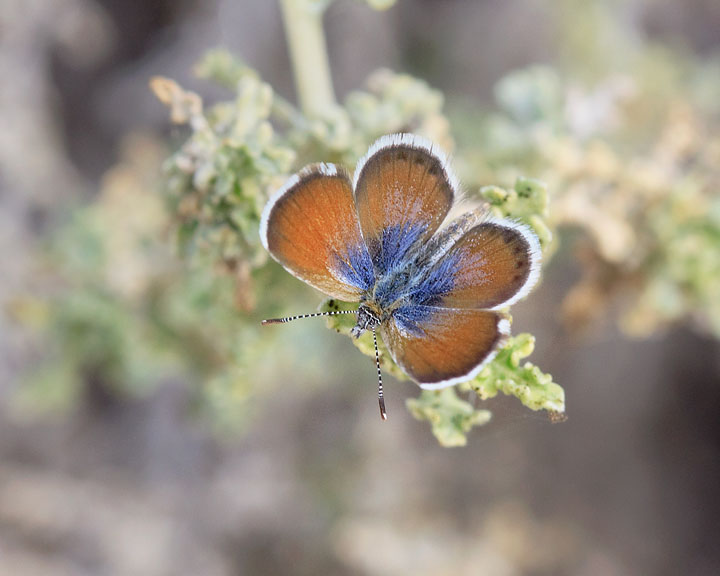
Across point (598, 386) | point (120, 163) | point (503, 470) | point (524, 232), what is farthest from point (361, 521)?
point (524, 232)

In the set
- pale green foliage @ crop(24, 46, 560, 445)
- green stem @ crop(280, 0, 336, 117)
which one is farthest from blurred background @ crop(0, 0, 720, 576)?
green stem @ crop(280, 0, 336, 117)

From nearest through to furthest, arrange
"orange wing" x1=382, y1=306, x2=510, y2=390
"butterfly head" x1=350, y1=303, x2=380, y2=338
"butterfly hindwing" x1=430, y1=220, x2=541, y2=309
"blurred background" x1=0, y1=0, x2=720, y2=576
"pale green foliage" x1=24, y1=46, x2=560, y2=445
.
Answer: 1. "orange wing" x1=382, y1=306, x2=510, y2=390
2. "butterfly hindwing" x1=430, y1=220, x2=541, y2=309
3. "butterfly head" x1=350, y1=303, x2=380, y2=338
4. "pale green foliage" x1=24, y1=46, x2=560, y2=445
5. "blurred background" x1=0, y1=0, x2=720, y2=576

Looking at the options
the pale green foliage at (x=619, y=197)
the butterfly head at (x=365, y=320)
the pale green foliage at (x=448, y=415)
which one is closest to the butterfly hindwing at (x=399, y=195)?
the butterfly head at (x=365, y=320)

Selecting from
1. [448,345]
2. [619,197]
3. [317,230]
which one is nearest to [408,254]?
[317,230]

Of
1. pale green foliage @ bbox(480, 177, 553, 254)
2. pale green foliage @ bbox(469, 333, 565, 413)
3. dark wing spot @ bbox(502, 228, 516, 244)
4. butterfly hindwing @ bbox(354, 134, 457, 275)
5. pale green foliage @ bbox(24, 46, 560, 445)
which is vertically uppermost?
pale green foliage @ bbox(24, 46, 560, 445)

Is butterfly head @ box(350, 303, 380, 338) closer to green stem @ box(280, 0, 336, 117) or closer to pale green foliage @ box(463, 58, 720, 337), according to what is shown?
pale green foliage @ box(463, 58, 720, 337)
